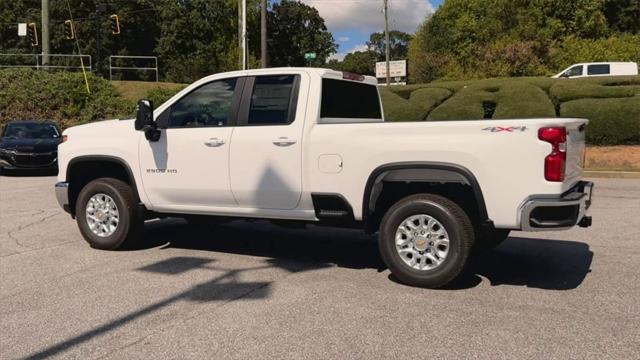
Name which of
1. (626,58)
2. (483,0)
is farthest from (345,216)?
(483,0)

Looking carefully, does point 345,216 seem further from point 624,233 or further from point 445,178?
point 624,233

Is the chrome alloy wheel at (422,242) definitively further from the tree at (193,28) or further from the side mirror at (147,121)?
the tree at (193,28)

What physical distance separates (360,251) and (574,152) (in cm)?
274

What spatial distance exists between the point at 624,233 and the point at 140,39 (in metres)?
66.1

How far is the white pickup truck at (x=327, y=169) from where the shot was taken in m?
5.04

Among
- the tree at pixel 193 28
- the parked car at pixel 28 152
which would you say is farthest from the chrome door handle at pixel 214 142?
the tree at pixel 193 28

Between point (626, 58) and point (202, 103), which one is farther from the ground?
point (626, 58)

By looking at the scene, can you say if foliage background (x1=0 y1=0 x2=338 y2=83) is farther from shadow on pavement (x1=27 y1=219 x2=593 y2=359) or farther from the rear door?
the rear door

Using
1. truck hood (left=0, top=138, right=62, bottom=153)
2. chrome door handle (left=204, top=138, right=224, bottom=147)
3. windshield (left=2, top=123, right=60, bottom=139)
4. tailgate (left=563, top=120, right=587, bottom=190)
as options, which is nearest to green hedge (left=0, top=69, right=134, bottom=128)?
windshield (left=2, top=123, right=60, bottom=139)

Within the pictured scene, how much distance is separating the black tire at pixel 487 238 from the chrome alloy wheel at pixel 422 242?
0.40 meters

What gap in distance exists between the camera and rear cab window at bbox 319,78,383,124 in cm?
634

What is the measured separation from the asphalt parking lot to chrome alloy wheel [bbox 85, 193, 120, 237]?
28 cm

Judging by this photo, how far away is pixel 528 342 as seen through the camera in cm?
415

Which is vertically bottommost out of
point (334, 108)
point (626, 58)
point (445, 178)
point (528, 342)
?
point (528, 342)
